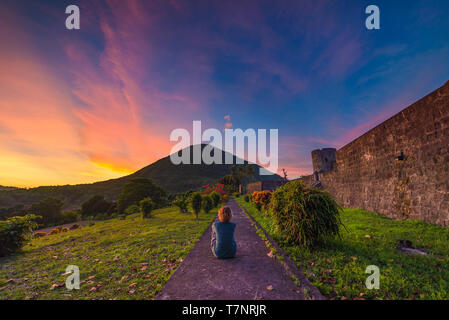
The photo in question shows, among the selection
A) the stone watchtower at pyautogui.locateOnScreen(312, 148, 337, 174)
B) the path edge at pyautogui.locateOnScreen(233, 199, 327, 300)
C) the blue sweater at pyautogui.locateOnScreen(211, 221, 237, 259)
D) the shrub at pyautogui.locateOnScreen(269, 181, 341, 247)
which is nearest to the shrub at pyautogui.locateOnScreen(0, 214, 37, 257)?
the blue sweater at pyautogui.locateOnScreen(211, 221, 237, 259)

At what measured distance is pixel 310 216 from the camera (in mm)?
4559

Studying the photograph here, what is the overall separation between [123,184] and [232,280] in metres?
97.2

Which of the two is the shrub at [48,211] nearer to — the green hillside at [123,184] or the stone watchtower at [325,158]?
the green hillside at [123,184]

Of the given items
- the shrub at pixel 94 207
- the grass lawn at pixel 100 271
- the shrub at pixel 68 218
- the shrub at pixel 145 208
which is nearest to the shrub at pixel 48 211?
the shrub at pixel 68 218

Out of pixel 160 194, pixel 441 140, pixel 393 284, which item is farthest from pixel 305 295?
pixel 160 194

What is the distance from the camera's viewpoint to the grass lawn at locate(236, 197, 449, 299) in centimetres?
266

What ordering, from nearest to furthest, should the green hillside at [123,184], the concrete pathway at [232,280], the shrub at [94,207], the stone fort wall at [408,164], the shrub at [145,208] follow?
the concrete pathway at [232,280]
the stone fort wall at [408,164]
the shrub at [145,208]
the shrub at [94,207]
the green hillside at [123,184]

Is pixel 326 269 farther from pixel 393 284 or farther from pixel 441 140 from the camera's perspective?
pixel 441 140

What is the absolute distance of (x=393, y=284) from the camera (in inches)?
112

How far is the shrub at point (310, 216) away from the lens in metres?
4.55

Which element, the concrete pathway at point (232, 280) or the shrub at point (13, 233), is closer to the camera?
the concrete pathway at point (232, 280)

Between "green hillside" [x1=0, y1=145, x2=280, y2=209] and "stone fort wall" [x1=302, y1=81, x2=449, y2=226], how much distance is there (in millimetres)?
70796

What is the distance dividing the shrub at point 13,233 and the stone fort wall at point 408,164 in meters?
15.0
